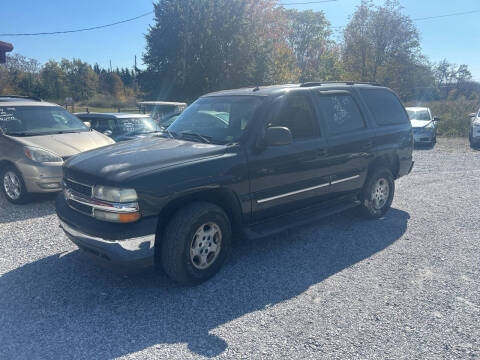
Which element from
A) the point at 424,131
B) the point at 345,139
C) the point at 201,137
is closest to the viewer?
the point at 201,137

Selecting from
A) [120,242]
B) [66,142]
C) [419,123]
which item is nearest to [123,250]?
[120,242]

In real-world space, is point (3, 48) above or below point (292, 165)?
above

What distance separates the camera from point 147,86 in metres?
29.4

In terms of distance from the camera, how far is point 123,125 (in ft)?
31.0

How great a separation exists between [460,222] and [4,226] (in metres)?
6.96

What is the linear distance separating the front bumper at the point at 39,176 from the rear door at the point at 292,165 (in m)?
3.79

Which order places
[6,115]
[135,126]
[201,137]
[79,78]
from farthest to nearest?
[79,78] → [135,126] → [6,115] → [201,137]

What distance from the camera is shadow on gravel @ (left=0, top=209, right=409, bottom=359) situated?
9.15 ft

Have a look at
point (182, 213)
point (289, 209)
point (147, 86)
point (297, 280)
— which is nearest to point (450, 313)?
point (297, 280)

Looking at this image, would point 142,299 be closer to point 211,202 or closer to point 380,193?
point 211,202

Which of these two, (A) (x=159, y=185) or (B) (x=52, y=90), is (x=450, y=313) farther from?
(B) (x=52, y=90)

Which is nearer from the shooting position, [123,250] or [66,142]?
[123,250]

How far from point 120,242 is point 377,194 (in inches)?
163

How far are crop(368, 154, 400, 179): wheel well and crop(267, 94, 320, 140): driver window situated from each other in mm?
1465
